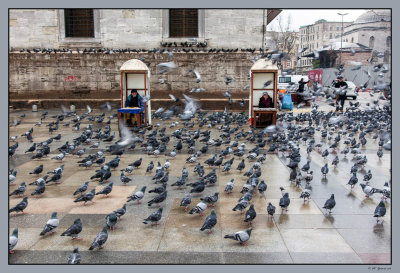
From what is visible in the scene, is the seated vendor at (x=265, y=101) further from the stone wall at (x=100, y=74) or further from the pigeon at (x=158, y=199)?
the pigeon at (x=158, y=199)

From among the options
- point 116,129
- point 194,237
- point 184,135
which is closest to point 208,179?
point 194,237

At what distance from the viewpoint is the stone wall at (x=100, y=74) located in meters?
22.2

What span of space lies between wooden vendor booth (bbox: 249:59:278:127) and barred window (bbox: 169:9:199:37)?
366 inches

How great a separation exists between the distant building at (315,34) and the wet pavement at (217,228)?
68331mm

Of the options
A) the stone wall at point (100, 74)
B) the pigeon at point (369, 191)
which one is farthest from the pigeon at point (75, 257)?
the stone wall at point (100, 74)

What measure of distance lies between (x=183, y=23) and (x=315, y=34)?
59990 mm

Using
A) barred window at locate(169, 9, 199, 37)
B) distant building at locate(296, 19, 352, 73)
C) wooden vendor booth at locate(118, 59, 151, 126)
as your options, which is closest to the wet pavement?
wooden vendor booth at locate(118, 59, 151, 126)

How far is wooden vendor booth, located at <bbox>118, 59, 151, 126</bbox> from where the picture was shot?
14345 mm

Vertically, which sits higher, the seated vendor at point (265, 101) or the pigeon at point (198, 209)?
the seated vendor at point (265, 101)

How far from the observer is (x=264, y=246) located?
4.95m

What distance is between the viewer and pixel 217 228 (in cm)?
557

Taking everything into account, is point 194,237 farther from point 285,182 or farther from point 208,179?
point 285,182

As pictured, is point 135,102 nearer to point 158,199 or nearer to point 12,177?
point 12,177

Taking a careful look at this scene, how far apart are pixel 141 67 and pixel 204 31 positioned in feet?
32.0
